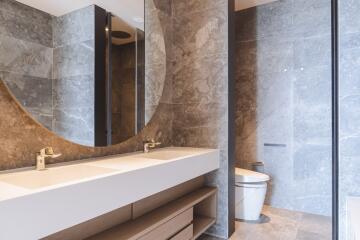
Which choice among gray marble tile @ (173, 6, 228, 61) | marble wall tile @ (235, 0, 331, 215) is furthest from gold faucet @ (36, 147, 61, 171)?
marble wall tile @ (235, 0, 331, 215)

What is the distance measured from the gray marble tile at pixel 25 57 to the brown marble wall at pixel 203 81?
4.51ft

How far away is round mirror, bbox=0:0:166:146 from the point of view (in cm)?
135

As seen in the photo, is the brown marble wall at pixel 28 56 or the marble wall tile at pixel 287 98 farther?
the marble wall tile at pixel 287 98

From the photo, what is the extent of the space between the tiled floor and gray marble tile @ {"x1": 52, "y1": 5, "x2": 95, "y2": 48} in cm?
201

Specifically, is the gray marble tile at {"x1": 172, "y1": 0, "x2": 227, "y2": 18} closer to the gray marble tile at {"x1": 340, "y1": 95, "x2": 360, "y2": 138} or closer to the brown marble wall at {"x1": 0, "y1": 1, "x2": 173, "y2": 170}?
the gray marble tile at {"x1": 340, "y1": 95, "x2": 360, "y2": 138}

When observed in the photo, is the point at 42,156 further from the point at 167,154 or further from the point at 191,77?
the point at 191,77

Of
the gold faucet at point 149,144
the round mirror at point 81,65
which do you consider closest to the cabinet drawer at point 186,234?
the gold faucet at point 149,144

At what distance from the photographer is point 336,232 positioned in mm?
1874

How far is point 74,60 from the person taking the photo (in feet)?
5.16

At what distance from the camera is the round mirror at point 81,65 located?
1.35 metres

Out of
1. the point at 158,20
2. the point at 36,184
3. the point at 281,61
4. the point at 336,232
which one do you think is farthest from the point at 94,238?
the point at 281,61

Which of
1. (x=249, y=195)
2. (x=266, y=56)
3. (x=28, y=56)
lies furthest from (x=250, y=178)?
(x=28, y=56)

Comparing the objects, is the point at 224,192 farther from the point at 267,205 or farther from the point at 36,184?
the point at 36,184

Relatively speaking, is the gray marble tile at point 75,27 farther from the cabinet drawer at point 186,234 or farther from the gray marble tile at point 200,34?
the cabinet drawer at point 186,234
